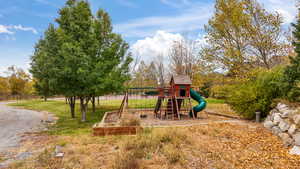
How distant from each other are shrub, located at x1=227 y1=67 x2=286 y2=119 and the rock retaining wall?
85cm

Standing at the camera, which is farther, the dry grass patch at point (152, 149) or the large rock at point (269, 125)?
the large rock at point (269, 125)

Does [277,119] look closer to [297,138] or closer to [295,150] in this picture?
[297,138]

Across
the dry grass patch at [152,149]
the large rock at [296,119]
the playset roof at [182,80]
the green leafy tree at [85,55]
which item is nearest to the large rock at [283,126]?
the large rock at [296,119]

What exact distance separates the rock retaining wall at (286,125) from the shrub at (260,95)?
2.80ft

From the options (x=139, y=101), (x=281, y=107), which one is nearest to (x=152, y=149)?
A: (x=281, y=107)

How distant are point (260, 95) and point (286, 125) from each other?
2336 millimetres

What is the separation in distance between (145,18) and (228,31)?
7.79 meters

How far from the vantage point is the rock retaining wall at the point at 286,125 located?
5.05 metres

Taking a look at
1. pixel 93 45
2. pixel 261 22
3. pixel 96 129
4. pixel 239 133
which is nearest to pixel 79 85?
pixel 93 45

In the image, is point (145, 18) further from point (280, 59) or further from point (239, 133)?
point (239, 133)

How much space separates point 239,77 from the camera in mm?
11547

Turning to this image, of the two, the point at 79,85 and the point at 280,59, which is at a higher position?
the point at 280,59

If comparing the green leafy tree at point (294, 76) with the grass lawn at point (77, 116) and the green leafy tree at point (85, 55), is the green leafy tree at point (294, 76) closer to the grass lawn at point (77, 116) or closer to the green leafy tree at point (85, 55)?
the green leafy tree at point (85, 55)

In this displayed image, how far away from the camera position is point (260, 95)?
7828 millimetres
